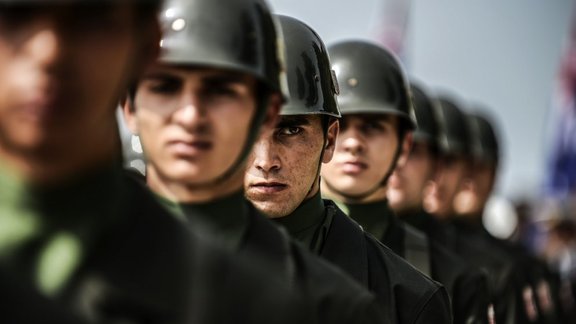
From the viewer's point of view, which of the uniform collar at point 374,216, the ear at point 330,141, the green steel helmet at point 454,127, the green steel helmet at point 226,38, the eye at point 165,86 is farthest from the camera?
the green steel helmet at point 454,127

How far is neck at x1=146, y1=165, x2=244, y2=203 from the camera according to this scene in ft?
11.9

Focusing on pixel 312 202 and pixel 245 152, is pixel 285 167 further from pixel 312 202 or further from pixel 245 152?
pixel 245 152

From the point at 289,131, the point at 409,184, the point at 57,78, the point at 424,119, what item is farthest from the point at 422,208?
the point at 57,78

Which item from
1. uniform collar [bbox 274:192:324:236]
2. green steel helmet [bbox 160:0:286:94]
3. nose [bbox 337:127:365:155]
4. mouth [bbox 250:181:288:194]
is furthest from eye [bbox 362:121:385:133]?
green steel helmet [bbox 160:0:286:94]

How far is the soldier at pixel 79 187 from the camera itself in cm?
243

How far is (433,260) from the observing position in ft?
22.5

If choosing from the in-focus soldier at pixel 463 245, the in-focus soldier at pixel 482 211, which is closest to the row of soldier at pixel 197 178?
the in-focus soldier at pixel 463 245

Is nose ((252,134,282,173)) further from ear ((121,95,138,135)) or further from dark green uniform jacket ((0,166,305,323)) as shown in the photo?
dark green uniform jacket ((0,166,305,323))

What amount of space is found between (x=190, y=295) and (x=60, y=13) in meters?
0.60

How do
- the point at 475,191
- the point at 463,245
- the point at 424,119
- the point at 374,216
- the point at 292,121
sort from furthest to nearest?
the point at 475,191 < the point at 463,245 < the point at 424,119 < the point at 374,216 < the point at 292,121

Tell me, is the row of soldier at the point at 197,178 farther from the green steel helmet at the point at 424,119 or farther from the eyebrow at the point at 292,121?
the green steel helmet at the point at 424,119

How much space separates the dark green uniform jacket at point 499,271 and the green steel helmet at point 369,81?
2.00 metres

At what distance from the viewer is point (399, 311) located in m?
5.29

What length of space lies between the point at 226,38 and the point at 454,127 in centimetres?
840
